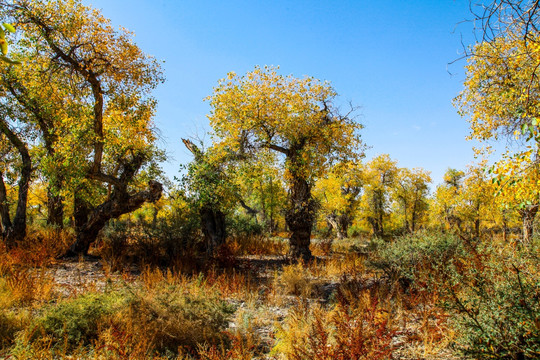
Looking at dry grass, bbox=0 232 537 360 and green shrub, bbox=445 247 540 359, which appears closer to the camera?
green shrub, bbox=445 247 540 359

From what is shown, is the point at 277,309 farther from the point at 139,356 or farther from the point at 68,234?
the point at 68,234

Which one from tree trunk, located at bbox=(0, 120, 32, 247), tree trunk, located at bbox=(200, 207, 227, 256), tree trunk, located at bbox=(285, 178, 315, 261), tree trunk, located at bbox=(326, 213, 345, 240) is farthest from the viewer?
tree trunk, located at bbox=(326, 213, 345, 240)

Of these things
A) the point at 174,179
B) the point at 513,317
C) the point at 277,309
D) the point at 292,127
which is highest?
the point at 292,127

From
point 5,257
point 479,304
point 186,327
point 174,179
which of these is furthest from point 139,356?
point 174,179

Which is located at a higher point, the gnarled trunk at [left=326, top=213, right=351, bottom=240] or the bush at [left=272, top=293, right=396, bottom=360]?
the gnarled trunk at [left=326, top=213, right=351, bottom=240]

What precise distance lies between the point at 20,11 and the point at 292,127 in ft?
26.2

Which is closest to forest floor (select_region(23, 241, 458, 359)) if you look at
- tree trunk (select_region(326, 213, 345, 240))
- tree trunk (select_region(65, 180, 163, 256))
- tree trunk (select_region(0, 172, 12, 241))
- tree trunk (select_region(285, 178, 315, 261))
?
tree trunk (select_region(65, 180, 163, 256))

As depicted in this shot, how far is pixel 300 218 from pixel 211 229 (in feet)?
10.7

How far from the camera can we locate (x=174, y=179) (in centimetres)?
1030

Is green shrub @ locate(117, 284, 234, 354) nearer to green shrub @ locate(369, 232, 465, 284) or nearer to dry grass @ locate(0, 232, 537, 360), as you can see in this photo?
dry grass @ locate(0, 232, 537, 360)

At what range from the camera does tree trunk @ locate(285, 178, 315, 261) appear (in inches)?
422

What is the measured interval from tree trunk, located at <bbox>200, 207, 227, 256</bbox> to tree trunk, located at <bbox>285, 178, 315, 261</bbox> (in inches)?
99.9

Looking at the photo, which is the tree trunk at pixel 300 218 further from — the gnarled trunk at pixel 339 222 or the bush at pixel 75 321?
the gnarled trunk at pixel 339 222

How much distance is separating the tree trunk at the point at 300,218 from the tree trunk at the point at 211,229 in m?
2.54
